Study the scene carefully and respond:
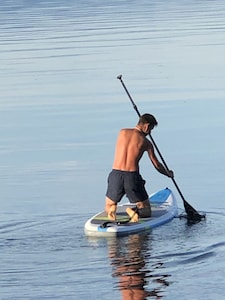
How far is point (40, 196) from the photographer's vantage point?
51.0 feet

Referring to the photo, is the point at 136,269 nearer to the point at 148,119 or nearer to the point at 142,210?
the point at 142,210

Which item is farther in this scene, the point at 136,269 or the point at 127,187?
the point at 127,187

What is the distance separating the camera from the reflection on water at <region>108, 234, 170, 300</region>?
10945mm

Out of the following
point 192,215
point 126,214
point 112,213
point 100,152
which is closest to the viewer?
point 112,213

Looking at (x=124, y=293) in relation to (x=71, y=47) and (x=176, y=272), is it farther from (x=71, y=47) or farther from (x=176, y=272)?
(x=71, y=47)

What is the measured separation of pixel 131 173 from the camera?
13.9 meters

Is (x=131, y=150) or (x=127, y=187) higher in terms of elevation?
(x=131, y=150)

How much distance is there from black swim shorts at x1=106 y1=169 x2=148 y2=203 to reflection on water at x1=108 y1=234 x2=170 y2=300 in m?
0.69

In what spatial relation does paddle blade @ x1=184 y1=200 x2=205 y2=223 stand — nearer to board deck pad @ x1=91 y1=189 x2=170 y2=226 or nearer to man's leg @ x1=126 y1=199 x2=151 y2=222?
board deck pad @ x1=91 y1=189 x2=170 y2=226

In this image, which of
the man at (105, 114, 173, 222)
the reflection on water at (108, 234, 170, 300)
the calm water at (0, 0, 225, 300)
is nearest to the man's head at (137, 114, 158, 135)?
the man at (105, 114, 173, 222)

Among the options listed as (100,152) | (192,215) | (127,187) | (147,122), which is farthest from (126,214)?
(100,152)

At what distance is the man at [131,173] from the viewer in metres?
13.9

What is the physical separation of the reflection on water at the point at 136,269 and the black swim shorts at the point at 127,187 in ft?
2.27

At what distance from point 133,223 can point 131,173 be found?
0.64 metres
